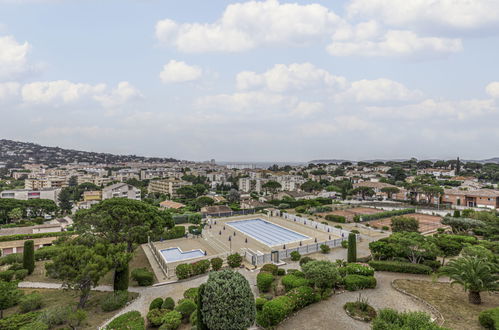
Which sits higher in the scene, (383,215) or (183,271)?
(183,271)

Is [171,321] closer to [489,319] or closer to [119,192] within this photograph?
[489,319]

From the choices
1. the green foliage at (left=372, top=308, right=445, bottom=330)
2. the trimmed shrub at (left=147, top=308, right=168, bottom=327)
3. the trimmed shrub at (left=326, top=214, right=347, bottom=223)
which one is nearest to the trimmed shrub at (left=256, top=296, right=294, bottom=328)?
the green foliage at (left=372, top=308, right=445, bottom=330)

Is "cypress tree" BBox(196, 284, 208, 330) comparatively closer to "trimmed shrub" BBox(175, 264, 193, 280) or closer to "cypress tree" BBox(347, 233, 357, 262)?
"trimmed shrub" BBox(175, 264, 193, 280)

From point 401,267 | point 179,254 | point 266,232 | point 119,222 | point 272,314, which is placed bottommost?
point 266,232

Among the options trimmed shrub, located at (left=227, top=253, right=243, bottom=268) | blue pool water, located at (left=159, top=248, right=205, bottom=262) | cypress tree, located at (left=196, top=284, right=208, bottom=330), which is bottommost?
blue pool water, located at (left=159, top=248, right=205, bottom=262)

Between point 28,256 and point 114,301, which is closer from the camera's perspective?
point 114,301

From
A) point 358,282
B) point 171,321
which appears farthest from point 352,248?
point 171,321

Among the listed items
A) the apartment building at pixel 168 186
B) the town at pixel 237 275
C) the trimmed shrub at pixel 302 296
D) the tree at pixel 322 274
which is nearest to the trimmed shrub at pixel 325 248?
the town at pixel 237 275
